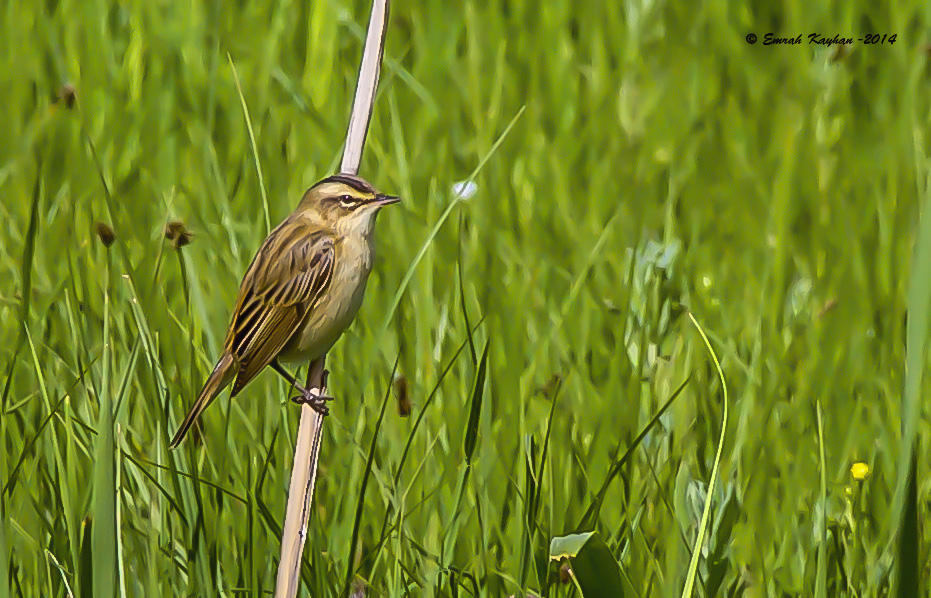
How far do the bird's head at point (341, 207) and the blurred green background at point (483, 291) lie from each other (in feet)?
0.53

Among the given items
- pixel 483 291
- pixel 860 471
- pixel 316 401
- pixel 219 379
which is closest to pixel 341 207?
pixel 219 379

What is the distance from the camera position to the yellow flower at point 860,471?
3074 millimetres

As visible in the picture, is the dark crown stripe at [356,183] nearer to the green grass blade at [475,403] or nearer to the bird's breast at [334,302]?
the bird's breast at [334,302]

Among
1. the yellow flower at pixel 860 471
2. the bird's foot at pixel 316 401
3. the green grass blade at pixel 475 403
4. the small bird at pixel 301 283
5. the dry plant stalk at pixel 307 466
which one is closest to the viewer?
the dry plant stalk at pixel 307 466

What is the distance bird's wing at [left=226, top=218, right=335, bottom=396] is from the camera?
277 centimetres

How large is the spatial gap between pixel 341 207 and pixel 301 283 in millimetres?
211

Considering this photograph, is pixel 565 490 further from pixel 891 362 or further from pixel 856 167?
pixel 856 167

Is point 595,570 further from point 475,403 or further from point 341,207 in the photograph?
point 341,207

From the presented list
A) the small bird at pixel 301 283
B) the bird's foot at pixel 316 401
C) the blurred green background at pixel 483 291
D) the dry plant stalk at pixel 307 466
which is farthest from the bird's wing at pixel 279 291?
the dry plant stalk at pixel 307 466

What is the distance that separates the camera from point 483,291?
3943mm

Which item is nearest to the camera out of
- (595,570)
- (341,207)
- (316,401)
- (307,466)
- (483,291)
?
(307,466)

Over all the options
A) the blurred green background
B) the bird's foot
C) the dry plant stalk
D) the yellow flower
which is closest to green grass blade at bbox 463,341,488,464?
the blurred green background

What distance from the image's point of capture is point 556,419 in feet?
10.8

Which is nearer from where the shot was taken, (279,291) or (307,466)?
(307,466)
